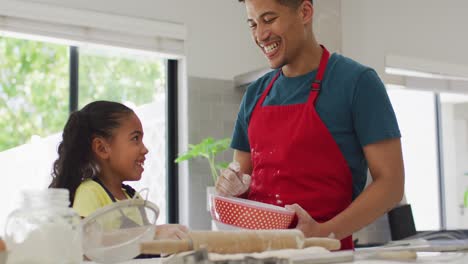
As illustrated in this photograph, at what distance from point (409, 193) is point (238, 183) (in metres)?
4.79

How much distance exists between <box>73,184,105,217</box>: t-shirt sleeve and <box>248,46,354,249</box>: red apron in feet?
1.44

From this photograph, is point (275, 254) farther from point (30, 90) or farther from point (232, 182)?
point (30, 90)

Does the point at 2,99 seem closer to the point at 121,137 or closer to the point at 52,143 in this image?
the point at 52,143

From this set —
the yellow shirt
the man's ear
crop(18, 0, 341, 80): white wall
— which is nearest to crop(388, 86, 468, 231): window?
crop(18, 0, 341, 80): white wall

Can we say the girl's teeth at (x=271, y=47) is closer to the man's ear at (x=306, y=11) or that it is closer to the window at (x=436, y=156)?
the man's ear at (x=306, y=11)

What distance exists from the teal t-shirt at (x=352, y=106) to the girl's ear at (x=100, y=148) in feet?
1.99

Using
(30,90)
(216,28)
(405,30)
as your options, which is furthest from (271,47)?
(405,30)

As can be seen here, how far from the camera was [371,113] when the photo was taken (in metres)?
1.65

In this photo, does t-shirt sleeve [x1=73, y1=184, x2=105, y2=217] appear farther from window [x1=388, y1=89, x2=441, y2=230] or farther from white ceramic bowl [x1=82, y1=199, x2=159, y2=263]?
window [x1=388, y1=89, x2=441, y2=230]

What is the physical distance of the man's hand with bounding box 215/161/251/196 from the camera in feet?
5.49

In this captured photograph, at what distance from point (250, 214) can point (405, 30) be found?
4.39 m

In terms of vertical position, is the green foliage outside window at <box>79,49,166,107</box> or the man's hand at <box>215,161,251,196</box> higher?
the green foliage outside window at <box>79,49,166,107</box>

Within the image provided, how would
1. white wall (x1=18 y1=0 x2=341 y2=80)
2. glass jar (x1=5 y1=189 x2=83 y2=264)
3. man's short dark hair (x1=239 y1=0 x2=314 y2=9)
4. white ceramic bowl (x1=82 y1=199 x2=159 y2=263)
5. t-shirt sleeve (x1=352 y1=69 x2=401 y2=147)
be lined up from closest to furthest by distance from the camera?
glass jar (x1=5 y1=189 x2=83 y2=264) → white ceramic bowl (x1=82 y1=199 x2=159 y2=263) → t-shirt sleeve (x1=352 y1=69 x2=401 y2=147) → man's short dark hair (x1=239 y1=0 x2=314 y2=9) → white wall (x1=18 y1=0 x2=341 y2=80)

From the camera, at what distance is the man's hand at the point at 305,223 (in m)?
1.47
